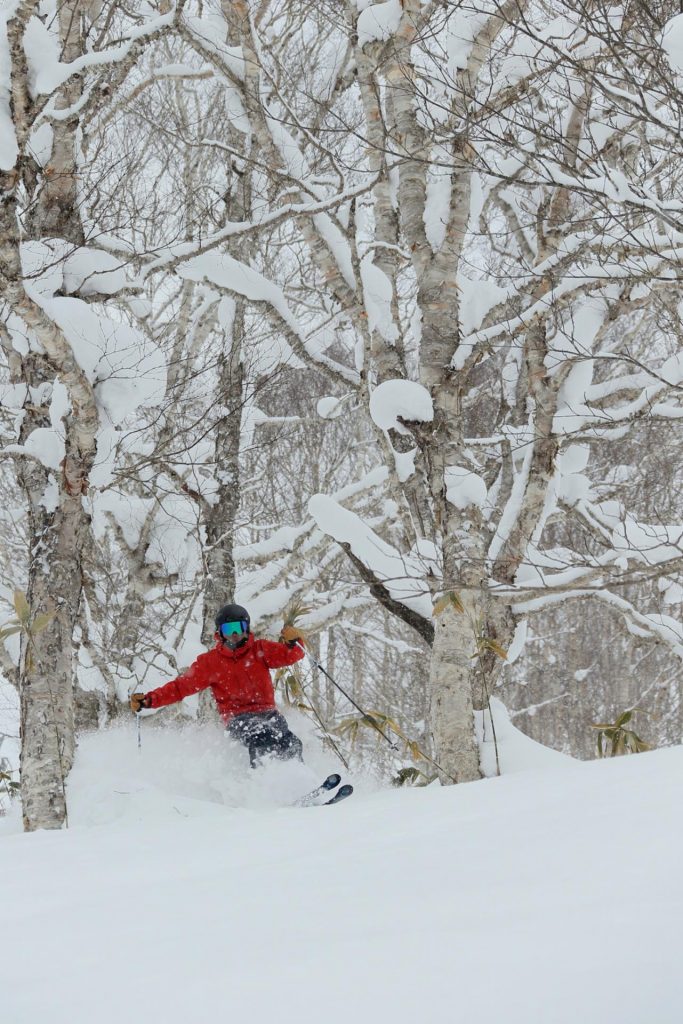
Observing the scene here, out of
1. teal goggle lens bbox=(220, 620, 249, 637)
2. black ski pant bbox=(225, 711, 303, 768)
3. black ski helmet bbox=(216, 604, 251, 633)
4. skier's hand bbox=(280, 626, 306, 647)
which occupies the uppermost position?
black ski helmet bbox=(216, 604, 251, 633)

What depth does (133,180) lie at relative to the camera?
6949 millimetres

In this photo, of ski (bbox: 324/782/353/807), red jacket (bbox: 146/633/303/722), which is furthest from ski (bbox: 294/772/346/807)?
red jacket (bbox: 146/633/303/722)

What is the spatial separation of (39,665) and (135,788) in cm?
95

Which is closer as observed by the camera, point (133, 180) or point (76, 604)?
point (76, 604)

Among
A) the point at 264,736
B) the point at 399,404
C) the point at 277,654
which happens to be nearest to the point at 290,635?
the point at 277,654

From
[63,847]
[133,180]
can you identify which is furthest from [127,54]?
[63,847]

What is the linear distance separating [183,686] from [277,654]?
71cm

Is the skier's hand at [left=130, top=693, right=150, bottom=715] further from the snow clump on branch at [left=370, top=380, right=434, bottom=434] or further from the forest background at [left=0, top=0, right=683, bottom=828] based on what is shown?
the snow clump on branch at [left=370, top=380, right=434, bottom=434]

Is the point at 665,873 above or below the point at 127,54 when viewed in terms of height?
below

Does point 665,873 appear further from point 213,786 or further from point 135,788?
point 213,786

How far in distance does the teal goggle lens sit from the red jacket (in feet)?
0.47

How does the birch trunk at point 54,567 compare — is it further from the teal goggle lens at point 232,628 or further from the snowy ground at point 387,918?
the snowy ground at point 387,918

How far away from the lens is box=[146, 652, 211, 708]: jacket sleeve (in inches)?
222

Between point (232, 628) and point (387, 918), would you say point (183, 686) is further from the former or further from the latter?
point (387, 918)
